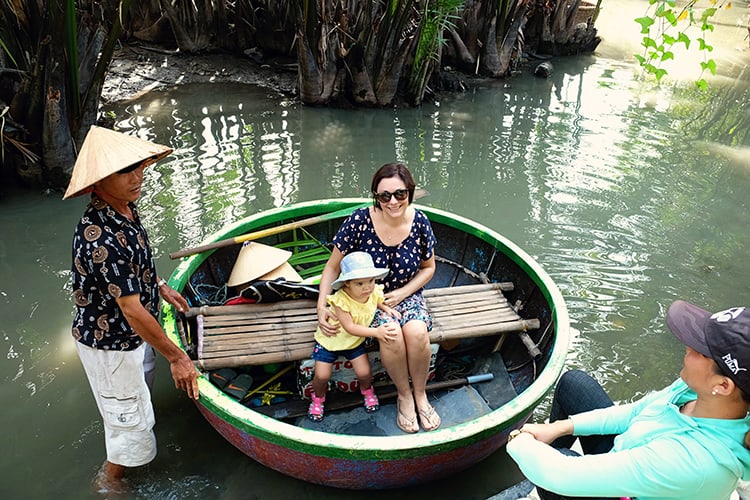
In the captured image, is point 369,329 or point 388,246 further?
point 388,246

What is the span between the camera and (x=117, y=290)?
1935 mm

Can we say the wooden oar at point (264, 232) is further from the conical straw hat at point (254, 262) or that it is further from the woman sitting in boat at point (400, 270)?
the woman sitting in boat at point (400, 270)

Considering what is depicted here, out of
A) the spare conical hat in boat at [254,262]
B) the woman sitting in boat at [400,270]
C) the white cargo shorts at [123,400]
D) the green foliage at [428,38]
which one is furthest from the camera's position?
the green foliage at [428,38]

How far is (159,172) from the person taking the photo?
528cm

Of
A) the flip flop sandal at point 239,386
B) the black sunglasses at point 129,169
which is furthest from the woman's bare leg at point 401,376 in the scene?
the black sunglasses at point 129,169

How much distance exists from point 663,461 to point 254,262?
2409 millimetres

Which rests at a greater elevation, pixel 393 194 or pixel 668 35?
pixel 668 35

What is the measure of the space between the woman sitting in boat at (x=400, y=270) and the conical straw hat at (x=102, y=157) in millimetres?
1056

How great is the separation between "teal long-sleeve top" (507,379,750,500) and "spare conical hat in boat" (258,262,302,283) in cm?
196

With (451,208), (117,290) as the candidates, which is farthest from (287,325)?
(451,208)

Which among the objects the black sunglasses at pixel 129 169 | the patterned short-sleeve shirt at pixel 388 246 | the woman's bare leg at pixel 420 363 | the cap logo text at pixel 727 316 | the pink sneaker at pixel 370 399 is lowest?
the pink sneaker at pixel 370 399

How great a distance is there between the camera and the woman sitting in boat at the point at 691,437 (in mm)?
1355

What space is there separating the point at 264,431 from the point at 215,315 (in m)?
0.90

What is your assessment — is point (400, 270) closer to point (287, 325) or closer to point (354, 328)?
point (354, 328)
